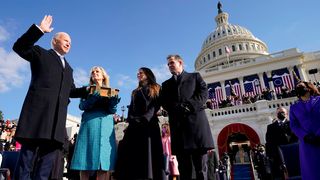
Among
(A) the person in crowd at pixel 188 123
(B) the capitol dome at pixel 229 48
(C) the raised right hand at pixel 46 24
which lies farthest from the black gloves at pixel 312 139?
(B) the capitol dome at pixel 229 48

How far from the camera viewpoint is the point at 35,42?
2723 millimetres

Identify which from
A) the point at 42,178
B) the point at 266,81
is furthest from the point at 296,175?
the point at 266,81

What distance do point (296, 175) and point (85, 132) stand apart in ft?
11.8

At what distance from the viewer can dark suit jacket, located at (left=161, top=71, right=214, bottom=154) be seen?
3371 mm

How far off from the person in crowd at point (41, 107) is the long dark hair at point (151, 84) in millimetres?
1249

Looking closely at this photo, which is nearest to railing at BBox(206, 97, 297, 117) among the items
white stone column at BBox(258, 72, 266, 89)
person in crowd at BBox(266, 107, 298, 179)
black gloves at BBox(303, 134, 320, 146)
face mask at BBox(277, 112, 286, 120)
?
face mask at BBox(277, 112, 286, 120)

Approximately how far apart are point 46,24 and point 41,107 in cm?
98

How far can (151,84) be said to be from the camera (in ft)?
12.7

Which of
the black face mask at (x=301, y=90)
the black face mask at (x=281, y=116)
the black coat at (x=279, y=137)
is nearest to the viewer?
the black face mask at (x=301, y=90)

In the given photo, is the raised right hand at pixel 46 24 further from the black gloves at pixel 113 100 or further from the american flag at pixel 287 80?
the american flag at pixel 287 80

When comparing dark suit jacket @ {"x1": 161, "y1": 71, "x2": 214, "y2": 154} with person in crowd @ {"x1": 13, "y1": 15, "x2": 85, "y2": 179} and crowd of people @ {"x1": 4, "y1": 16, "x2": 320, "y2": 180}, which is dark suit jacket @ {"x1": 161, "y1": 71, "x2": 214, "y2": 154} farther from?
person in crowd @ {"x1": 13, "y1": 15, "x2": 85, "y2": 179}

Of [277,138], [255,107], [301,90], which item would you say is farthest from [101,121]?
[255,107]

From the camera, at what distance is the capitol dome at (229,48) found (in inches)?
2429

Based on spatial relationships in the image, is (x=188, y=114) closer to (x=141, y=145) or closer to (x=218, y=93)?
(x=141, y=145)
